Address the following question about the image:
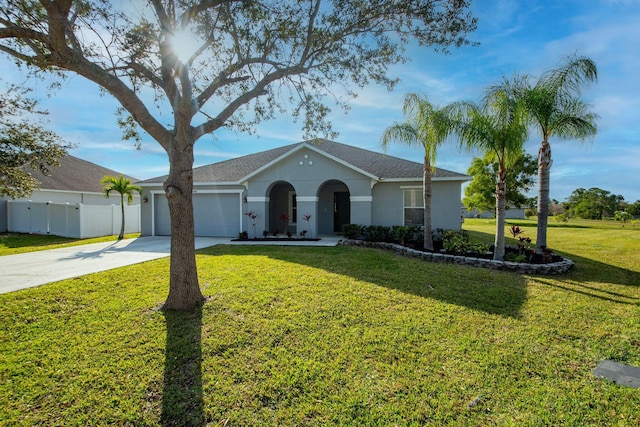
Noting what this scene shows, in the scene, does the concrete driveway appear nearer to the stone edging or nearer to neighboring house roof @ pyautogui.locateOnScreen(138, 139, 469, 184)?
the stone edging

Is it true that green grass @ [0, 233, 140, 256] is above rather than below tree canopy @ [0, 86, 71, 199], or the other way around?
below

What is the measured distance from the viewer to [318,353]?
13.3 feet

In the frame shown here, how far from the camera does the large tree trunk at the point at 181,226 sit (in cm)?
538

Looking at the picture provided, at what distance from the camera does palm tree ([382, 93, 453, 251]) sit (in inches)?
397

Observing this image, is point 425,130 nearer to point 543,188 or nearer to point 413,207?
point 543,188

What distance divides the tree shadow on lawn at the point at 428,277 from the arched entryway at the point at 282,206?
20.5 ft

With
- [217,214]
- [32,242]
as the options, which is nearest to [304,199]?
[217,214]

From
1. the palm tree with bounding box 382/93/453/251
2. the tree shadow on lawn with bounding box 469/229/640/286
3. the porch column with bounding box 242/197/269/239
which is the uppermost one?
the palm tree with bounding box 382/93/453/251

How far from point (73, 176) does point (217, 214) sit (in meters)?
15.0

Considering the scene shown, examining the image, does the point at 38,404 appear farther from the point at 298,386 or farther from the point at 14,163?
the point at 14,163

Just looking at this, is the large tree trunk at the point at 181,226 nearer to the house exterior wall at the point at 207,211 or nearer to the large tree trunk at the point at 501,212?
the large tree trunk at the point at 501,212

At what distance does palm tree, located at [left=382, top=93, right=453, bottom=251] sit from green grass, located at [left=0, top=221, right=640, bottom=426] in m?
4.88

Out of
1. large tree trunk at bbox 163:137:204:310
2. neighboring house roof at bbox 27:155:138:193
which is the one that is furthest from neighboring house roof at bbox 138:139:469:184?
neighboring house roof at bbox 27:155:138:193

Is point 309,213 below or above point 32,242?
above
